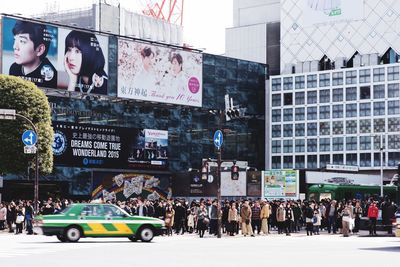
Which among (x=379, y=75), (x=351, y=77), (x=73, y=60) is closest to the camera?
(x=73, y=60)

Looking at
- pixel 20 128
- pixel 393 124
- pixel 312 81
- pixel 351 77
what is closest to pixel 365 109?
pixel 393 124

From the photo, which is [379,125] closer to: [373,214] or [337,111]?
[337,111]

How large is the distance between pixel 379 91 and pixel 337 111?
18.2ft

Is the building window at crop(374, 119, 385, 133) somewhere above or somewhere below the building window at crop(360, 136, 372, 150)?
above

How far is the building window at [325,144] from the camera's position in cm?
10294

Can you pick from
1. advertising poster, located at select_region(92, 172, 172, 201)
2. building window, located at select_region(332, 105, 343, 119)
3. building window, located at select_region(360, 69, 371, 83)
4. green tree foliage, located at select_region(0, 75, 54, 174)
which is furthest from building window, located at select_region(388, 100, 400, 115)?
green tree foliage, located at select_region(0, 75, 54, 174)

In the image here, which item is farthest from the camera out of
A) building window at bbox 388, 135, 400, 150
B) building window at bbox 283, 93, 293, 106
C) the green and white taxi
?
building window at bbox 283, 93, 293, 106

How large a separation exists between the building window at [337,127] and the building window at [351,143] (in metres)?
1.25

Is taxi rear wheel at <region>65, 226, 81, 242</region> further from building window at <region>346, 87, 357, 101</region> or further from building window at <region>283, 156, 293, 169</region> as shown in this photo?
building window at <region>283, 156, 293, 169</region>

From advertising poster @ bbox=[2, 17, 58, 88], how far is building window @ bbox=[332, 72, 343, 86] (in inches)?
1414

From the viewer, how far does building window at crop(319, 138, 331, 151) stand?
102938 millimetres

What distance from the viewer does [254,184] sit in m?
69.9

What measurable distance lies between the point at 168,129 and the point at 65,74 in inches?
614

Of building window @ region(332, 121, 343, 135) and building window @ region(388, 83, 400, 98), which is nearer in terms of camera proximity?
building window @ region(388, 83, 400, 98)
